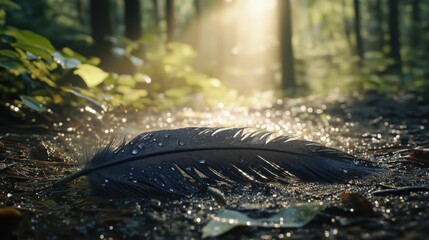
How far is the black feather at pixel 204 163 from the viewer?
200cm

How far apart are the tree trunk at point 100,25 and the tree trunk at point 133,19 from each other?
48 centimetres

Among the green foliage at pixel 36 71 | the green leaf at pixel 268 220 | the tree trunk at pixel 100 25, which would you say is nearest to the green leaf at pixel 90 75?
the green foliage at pixel 36 71

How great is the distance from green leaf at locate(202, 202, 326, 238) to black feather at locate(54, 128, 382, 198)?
0.41 metres

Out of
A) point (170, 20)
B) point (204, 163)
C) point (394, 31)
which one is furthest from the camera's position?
point (394, 31)

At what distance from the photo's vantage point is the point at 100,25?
341 inches

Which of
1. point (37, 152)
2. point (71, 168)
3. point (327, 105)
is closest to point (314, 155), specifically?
point (71, 168)

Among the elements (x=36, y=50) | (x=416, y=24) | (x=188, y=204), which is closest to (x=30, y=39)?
(x=36, y=50)

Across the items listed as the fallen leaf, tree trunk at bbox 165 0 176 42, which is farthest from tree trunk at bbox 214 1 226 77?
the fallen leaf

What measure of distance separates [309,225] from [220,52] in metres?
20.6

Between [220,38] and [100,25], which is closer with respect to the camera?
[100,25]

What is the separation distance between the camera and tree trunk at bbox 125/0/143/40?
920 centimetres

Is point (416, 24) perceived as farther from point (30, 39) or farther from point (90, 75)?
point (30, 39)

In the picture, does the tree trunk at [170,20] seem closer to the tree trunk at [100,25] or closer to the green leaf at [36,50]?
the tree trunk at [100,25]

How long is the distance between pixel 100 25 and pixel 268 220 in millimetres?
7785
